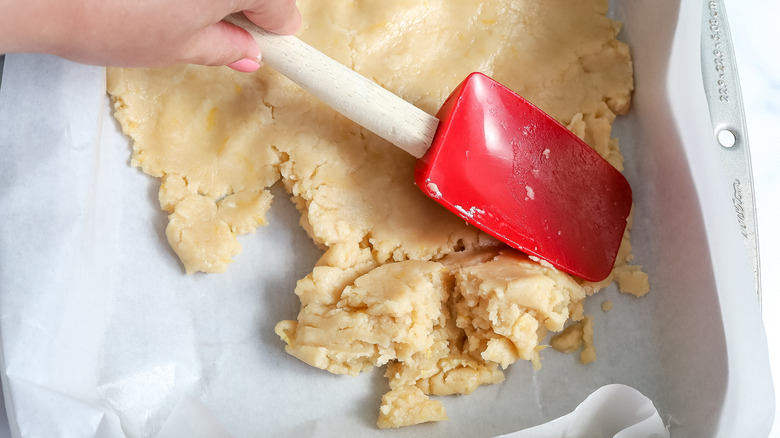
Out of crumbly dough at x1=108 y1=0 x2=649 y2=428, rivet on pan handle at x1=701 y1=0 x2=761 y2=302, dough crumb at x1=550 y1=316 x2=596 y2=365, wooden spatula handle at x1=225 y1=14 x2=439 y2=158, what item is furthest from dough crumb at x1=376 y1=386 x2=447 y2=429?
rivet on pan handle at x1=701 y1=0 x2=761 y2=302

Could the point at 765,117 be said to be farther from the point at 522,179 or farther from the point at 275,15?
the point at 275,15

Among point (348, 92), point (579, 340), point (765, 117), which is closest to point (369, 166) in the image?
point (348, 92)

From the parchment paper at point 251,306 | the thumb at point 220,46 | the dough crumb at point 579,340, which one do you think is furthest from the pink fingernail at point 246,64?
the dough crumb at point 579,340

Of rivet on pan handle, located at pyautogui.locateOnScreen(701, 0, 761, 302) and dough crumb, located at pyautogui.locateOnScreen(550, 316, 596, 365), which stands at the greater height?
rivet on pan handle, located at pyautogui.locateOnScreen(701, 0, 761, 302)

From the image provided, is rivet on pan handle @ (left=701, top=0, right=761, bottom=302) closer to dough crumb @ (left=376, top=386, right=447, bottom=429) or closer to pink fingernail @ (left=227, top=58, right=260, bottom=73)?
dough crumb @ (left=376, top=386, right=447, bottom=429)

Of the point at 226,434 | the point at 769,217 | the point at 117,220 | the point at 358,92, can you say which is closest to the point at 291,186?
the point at 358,92
